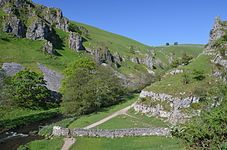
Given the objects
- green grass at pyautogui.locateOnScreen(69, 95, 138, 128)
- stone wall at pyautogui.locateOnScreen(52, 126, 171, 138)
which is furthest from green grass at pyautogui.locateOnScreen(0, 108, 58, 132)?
stone wall at pyautogui.locateOnScreen(52, 126, 171, 138)

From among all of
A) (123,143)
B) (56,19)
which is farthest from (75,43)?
(123,143)

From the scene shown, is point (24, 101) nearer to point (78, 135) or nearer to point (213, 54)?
point (78, 135)

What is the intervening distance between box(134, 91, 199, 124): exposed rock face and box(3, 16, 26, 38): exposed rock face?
102590mm

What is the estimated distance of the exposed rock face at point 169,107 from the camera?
6538cm

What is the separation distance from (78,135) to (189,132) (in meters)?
35.1

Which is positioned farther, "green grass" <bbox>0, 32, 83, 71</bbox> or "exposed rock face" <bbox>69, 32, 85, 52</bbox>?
"exposed rock face" <bbox>69, 32, 85, 52</bbox>

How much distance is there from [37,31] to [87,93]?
302 feet

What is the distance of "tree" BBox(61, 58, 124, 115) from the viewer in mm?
79500

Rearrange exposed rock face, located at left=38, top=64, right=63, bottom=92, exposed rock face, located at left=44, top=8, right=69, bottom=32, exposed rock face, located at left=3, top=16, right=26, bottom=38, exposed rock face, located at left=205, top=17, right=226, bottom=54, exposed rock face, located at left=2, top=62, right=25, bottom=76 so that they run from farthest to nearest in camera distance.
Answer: exposed rock face, located at left=44, top=8, right=69, bottom=32 → exposed rock face, located at left=3, top=16, right=26, bottom=38 → exposed rock face, located at left=2, top=62, right=25, bottom=76 → exposed rock face, located at left=38, top=64, right=63, bottom=92 → exposed rock face, located at left=205, top=17, right=226, bottom=54

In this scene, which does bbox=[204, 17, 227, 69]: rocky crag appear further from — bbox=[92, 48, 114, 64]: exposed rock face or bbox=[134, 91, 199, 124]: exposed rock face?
bbox=[92, 48, 114, 64]: exposed rock face

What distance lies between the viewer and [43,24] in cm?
16638

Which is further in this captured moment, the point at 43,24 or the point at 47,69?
the point at 43,24

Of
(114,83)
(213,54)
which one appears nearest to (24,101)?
(114,83)

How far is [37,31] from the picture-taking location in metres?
165
